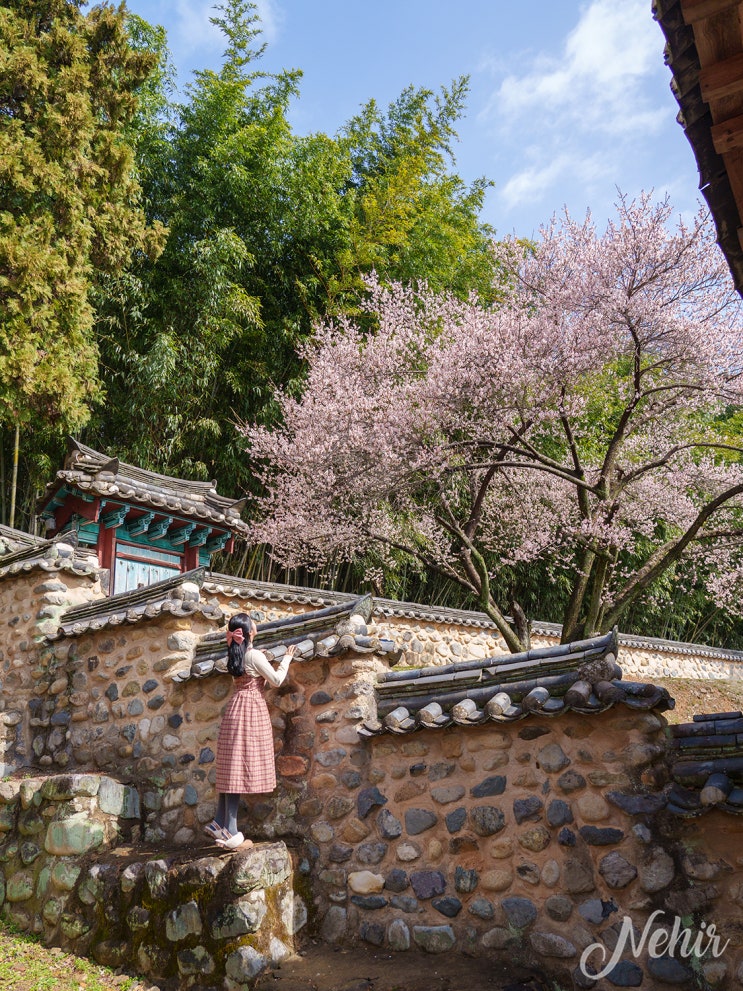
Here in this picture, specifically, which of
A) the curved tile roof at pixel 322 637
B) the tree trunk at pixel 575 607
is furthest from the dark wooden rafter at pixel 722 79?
the tree trunk at pixel 575 607

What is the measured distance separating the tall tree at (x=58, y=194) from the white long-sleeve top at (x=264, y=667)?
6.06 m

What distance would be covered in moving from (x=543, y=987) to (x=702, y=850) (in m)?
0.92

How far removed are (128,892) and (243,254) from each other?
35.5 ft

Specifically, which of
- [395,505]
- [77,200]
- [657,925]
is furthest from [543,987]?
[77,200]

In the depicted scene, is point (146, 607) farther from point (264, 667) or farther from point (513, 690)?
point (513, 690)

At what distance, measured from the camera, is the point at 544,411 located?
895cm

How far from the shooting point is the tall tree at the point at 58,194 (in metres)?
9.12

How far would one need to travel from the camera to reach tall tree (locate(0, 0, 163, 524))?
912cm

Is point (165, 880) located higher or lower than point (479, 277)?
lower

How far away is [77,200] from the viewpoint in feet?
32.7

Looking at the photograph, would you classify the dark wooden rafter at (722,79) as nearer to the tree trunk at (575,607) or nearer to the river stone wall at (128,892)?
the river stone wall at (128,892)

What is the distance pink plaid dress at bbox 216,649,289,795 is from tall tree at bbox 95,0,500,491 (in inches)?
333

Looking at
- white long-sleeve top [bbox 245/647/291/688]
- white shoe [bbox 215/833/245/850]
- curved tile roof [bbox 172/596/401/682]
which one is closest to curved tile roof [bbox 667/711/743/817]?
curved tile roof [bbox 172/596/401/682]

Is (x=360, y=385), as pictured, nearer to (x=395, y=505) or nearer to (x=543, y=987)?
(x=395, y=505)
